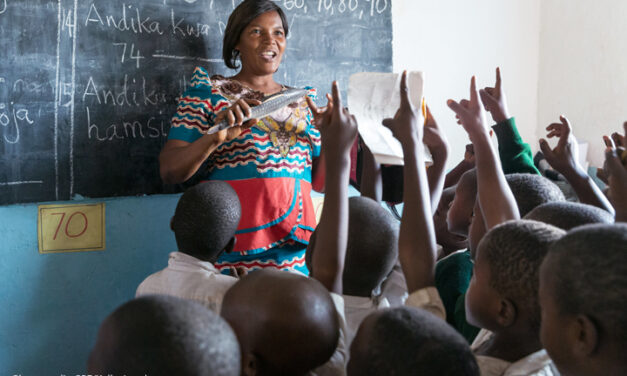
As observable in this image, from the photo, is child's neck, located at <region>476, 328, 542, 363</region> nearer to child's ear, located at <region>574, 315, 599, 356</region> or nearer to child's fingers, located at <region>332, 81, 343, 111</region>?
child's ear, located at <region>574, 315, 599, 356</region>

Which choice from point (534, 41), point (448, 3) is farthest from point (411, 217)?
point (534, 41)

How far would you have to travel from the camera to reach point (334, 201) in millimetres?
1254

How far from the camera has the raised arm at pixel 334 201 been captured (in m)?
1.22

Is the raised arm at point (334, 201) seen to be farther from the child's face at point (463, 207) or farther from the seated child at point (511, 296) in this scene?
the child's face at point (463, 207)

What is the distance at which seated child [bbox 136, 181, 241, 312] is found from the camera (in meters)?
1.42

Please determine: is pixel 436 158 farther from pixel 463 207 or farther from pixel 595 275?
pixel 595 275

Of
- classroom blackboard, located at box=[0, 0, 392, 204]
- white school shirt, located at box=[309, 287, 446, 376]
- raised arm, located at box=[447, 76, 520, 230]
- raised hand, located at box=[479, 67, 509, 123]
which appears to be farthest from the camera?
classroom blackboard, located at box=[0, 0, 392, 204]

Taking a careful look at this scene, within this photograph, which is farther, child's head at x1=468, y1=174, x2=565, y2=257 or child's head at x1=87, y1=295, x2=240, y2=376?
child's head at x1=468, y1=174, x2=565, y2=257

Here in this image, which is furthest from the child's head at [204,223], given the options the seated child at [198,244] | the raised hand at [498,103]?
the raised hand at [498,103]

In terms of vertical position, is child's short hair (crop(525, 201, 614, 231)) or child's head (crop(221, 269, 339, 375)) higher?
child's short hair (crop(525, 201, 614, 231))

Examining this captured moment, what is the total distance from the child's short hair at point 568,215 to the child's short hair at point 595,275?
1.28 feet

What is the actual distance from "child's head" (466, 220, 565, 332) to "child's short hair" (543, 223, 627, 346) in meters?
0.14

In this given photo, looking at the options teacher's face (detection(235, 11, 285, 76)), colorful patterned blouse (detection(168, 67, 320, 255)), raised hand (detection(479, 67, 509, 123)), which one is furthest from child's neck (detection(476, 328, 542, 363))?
teacher's face (detection(235, 11, 285, 76))

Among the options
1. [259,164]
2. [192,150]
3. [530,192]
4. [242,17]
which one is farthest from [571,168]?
[242,17]
